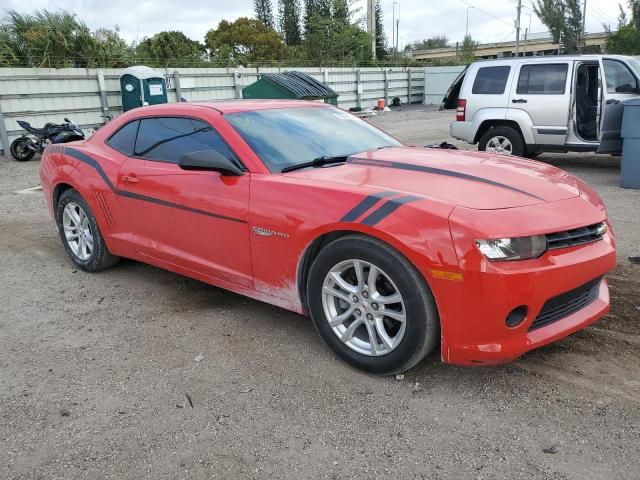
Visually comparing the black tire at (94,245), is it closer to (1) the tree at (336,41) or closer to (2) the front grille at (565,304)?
(2) the front grille at (565,304)

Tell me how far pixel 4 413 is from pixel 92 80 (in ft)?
44.7

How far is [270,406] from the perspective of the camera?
2846mm

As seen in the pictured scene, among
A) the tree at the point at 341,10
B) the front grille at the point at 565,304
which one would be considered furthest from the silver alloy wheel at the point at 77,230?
the tree at the point at 341,10

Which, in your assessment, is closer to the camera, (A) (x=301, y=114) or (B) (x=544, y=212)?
(B) (x=544, y=212)

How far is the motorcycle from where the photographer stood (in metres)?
11.9

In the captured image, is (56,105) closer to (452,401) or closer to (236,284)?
(236,284)

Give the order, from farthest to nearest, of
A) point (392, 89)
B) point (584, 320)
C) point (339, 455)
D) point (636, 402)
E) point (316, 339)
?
point (392, 89), point (316, 339), point (584, 320), point (636, 402), point (339, 455)

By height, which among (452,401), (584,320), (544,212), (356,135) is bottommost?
(452,401)

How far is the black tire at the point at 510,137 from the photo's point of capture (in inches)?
369

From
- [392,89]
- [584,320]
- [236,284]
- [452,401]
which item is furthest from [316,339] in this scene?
[392,89]

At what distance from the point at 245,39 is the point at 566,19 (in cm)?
2738

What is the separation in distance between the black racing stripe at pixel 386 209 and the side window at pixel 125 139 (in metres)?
2.38

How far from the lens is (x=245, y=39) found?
43625 millimetres

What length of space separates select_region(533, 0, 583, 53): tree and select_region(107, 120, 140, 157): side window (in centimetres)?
5072
